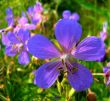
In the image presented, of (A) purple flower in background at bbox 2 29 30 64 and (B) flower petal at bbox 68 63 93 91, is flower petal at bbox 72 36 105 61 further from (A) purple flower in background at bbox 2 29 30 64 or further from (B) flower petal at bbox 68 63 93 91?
(A) purple flower in background at bbox 2 29 30 64

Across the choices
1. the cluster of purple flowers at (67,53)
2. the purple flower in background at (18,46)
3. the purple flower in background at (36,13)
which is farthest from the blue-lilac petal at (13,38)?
the cluster of purple flowers at (67,53)

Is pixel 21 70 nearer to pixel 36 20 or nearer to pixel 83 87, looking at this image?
pixel 36 20

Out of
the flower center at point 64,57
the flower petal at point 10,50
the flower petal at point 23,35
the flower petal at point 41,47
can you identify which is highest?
the flower petal at point 41,47

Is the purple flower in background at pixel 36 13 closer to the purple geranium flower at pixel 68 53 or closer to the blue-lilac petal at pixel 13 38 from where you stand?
the blue-lilac petal at pixel 13 38

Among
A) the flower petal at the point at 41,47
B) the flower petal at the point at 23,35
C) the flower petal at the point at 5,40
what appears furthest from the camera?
the flower petal at the point at 5,40

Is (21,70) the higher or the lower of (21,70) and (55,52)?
the lower

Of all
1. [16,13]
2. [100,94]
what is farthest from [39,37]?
[16,13]
